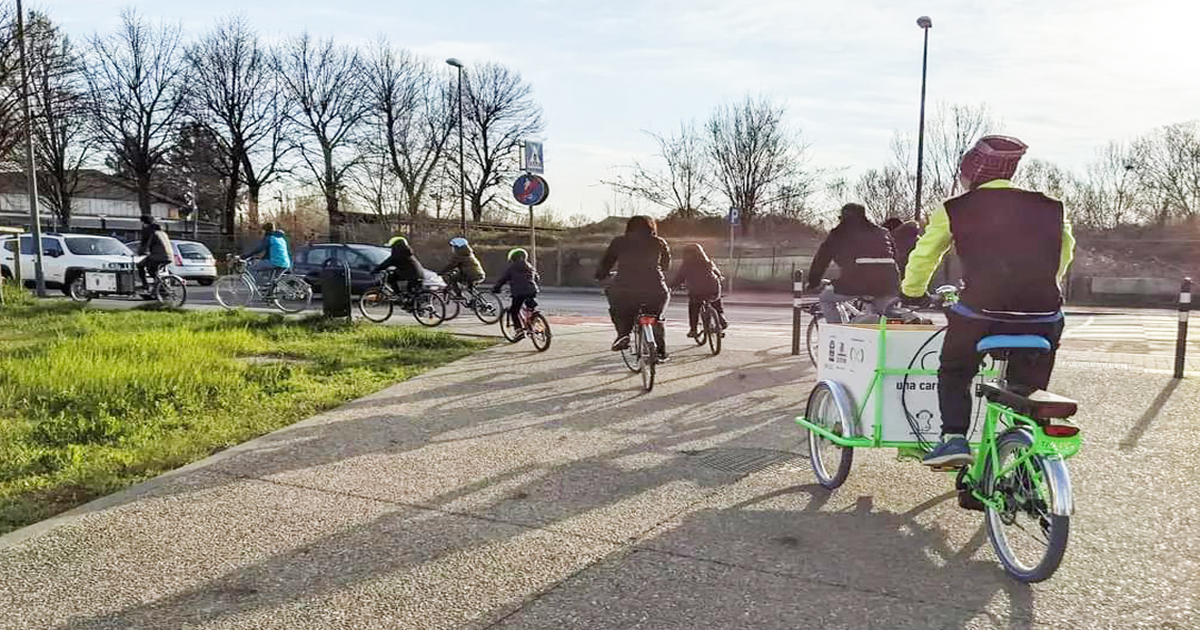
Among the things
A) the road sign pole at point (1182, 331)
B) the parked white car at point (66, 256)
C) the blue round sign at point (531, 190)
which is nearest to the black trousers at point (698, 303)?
the blue round sign at point (531, 190)

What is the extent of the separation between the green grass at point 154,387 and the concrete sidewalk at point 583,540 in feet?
1.36

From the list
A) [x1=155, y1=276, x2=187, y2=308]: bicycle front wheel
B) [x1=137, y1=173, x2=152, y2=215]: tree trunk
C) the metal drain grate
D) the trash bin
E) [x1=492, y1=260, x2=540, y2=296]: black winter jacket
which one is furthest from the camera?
[x1=137, y1=173, x2=152, y2=215]: tree trunk

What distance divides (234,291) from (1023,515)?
16039mm

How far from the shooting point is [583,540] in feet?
12.9

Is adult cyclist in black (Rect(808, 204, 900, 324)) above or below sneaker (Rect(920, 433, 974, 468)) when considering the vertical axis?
above

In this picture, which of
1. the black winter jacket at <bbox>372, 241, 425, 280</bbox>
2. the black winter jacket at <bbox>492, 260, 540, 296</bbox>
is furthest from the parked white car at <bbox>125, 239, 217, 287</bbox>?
the black winter jacket at <bbox>492, 260, 540, 296</bbox>

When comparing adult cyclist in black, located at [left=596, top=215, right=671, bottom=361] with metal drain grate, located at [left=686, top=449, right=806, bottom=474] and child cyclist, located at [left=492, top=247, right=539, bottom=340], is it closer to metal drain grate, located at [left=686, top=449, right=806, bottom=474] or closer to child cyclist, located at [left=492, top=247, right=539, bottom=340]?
metal drain grate, located at [left=686, top=449, right=806, bottom=474]

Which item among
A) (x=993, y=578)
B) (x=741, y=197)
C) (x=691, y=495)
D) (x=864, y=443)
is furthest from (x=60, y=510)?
(x=741, y=197)

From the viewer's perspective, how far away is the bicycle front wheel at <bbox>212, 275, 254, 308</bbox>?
1648 centimetres

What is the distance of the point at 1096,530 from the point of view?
13.4 ft

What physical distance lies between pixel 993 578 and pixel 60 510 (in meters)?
4.55

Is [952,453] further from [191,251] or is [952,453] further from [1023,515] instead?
[191,251]

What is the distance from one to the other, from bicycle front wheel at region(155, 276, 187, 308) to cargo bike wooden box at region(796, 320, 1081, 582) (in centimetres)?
1531

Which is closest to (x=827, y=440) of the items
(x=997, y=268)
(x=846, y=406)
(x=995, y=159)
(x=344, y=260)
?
(x=846, y=406)
